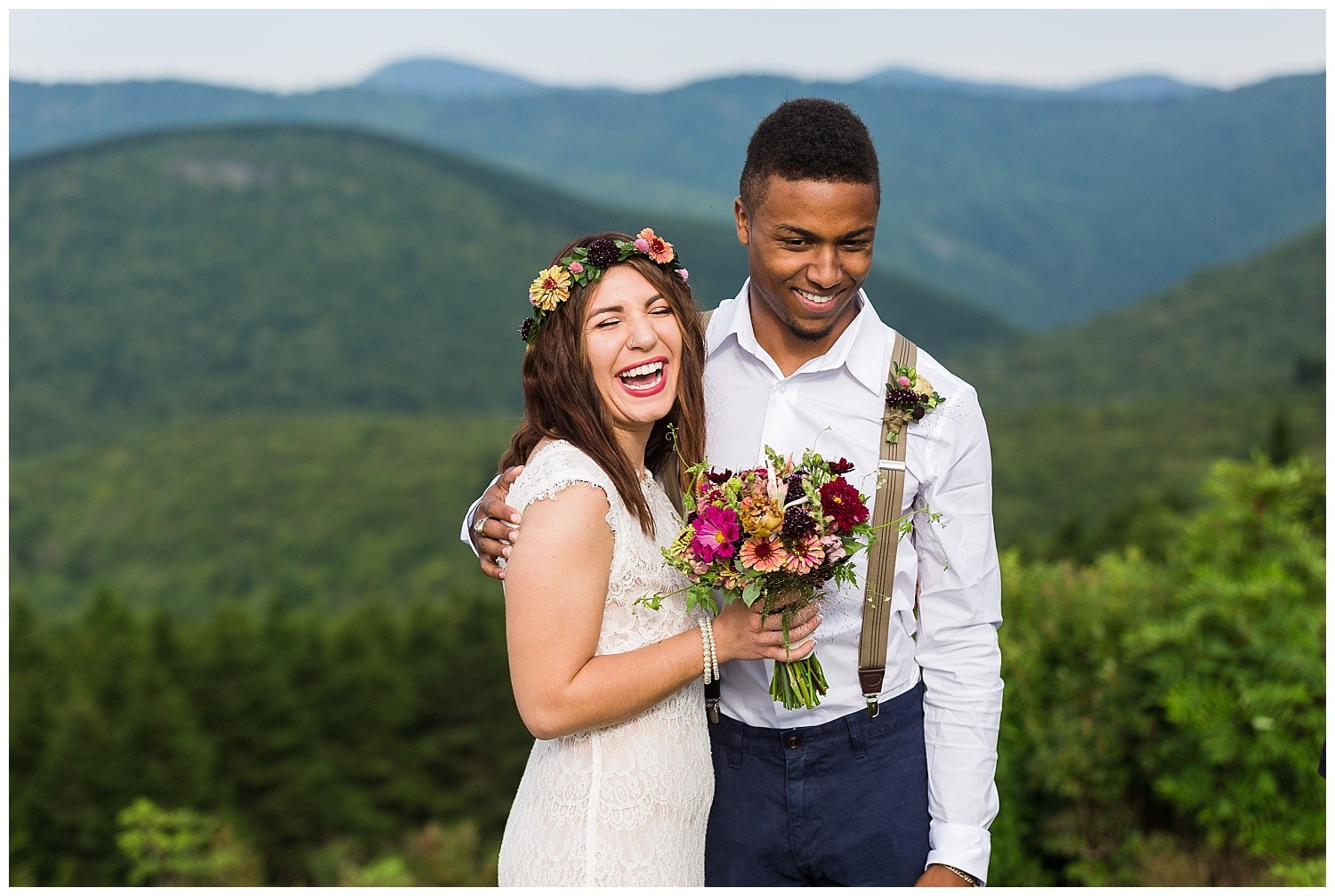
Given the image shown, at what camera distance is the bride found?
2746 mm

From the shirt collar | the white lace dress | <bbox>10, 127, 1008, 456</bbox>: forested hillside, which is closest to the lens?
the white lace dress

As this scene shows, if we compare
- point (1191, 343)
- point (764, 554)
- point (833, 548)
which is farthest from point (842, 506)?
point (1191, 343)

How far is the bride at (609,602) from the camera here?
9.01 feet

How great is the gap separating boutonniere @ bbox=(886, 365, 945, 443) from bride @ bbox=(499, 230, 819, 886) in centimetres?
47

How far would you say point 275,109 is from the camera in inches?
4673

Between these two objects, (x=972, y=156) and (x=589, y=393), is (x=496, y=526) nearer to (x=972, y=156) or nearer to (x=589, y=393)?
(x=589, y=393)

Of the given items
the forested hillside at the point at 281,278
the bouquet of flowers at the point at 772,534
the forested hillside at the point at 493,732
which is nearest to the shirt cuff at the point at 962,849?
the bouquet of flowers at the point at 772,534

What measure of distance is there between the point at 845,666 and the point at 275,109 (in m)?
126

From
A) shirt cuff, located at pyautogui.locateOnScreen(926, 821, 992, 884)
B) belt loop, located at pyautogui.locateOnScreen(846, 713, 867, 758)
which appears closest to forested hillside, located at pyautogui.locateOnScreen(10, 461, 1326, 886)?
shirt cuff, located at pyautogui.locateOnScreen(926, 821, 992, 884)

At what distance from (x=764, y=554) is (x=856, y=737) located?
0.76 meters

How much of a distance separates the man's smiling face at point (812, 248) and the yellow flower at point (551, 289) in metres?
0.48

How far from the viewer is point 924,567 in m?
3.12

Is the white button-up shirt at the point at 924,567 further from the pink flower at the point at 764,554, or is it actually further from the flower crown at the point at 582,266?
the pink flower at the point at 764,554

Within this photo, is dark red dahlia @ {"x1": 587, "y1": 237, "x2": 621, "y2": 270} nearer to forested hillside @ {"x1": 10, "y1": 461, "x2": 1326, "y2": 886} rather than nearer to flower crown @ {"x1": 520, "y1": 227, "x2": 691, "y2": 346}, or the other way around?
flower crown @ {"x1": 520, "y1": 227, "x2": 691, "y2": 346}
